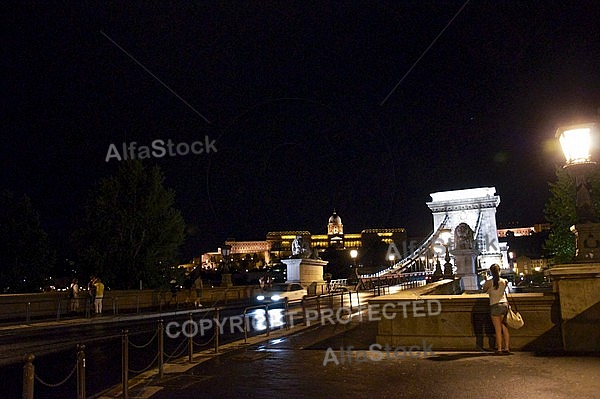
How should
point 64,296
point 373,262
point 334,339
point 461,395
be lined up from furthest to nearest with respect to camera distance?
point 373,262 < point 64,296 < point 334,339 < point 461,395

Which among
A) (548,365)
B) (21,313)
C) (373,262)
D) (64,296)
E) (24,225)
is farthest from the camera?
(373,262)

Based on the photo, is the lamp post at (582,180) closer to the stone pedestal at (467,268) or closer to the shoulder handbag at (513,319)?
the shoulder handbag at (513,319)

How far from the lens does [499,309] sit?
32.1 feet

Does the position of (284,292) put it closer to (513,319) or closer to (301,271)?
(301,271)

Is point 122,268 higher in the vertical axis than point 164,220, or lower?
lower

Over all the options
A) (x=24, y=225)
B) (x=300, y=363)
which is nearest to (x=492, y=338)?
(x=300, y=363)

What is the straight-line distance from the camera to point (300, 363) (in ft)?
33.0

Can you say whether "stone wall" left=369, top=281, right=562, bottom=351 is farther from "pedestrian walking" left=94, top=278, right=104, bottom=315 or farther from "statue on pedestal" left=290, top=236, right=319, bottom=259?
"statue on pedestal" left=290, top=236, right=319, bottom=259

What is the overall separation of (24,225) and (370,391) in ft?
112

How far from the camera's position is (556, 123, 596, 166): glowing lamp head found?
9.90m

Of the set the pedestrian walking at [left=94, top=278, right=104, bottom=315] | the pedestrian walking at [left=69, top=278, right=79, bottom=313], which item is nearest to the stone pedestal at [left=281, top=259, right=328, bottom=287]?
the pedestrian walking at [left=94, top=278, right=104, bottom=315]

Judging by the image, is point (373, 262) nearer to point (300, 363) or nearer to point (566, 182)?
point (566, 182)

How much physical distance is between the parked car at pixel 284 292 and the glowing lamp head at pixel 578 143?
21.5 metres

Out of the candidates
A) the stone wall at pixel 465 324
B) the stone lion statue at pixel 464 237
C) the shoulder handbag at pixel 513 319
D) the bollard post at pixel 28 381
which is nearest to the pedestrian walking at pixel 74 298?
the stone lion statue at pixel 464 237
